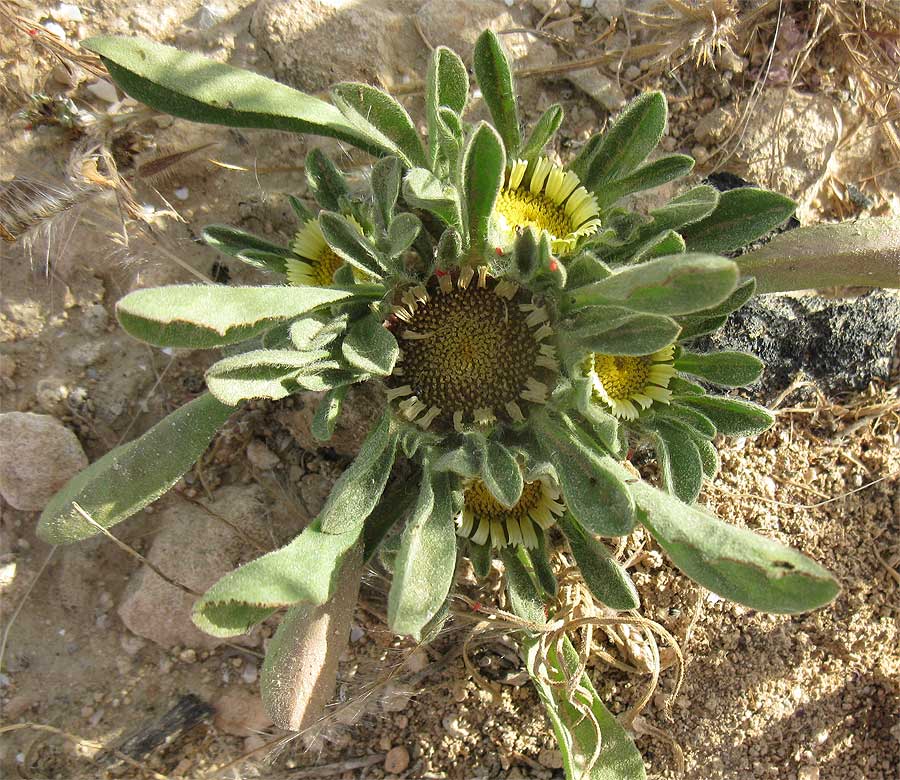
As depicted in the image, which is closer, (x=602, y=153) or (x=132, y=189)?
(x=602, y=153)

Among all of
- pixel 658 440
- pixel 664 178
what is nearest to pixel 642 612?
pixel 658 440

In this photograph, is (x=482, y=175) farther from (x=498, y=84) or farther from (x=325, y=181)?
(x=325, y=181)

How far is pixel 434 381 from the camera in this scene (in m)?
2.35

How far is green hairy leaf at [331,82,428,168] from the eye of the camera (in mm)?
2187

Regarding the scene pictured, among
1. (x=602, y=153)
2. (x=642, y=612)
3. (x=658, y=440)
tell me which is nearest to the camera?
(x=658, y=440)

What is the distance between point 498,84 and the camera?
2273 mm

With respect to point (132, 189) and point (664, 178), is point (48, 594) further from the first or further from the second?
point (664, 178)

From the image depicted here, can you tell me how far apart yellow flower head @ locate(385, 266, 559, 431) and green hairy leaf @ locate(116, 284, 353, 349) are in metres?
0.43

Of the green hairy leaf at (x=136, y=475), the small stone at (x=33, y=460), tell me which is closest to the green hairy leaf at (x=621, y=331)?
the green hairy leaf at (x=136, y=475)

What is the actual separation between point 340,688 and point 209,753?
0.49 meters

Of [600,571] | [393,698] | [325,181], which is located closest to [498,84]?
[325,181]

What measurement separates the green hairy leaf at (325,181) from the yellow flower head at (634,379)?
36.2 inches

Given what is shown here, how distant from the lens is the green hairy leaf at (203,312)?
172 centimetres

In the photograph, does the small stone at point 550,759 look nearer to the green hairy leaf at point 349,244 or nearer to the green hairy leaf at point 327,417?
the green hairy leaf at point 327,417
